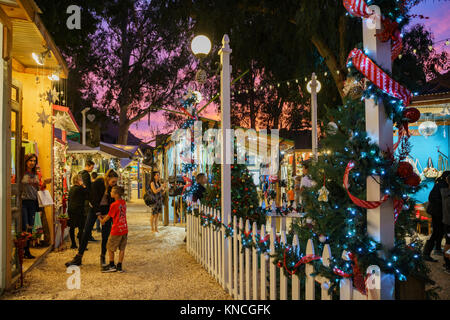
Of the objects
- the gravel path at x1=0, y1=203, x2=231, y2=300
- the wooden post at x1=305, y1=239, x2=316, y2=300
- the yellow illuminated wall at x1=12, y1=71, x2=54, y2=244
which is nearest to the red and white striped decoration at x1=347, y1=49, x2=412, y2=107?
the wooden post at x1=305, y1=239, x2=316, y2=300

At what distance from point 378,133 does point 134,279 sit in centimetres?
494

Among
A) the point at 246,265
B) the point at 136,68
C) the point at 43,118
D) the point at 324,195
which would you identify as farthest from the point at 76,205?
the point at 136,68

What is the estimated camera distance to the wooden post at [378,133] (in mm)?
2453

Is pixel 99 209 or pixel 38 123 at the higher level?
pixel 38 123

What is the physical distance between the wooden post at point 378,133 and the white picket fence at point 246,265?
12.2 inches

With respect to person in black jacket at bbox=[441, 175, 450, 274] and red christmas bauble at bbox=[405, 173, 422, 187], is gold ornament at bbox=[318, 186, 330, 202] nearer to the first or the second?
red christmas bauble at bbox=[405, 173, 422, 187]

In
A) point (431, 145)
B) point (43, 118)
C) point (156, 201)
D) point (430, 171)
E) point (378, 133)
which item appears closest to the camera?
point (378, 133)

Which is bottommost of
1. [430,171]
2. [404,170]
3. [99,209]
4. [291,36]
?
[99,209]

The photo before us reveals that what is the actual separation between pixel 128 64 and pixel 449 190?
91.2ft

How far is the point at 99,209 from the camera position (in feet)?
23.0

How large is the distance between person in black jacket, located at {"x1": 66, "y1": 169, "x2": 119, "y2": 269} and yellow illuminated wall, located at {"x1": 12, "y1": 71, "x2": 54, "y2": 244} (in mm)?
2108

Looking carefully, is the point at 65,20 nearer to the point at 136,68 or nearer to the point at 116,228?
the point at 116,228

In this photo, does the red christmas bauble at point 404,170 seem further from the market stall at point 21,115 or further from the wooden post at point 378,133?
the market stall at point 21,115

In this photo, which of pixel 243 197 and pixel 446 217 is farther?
→ pixel 243 197
